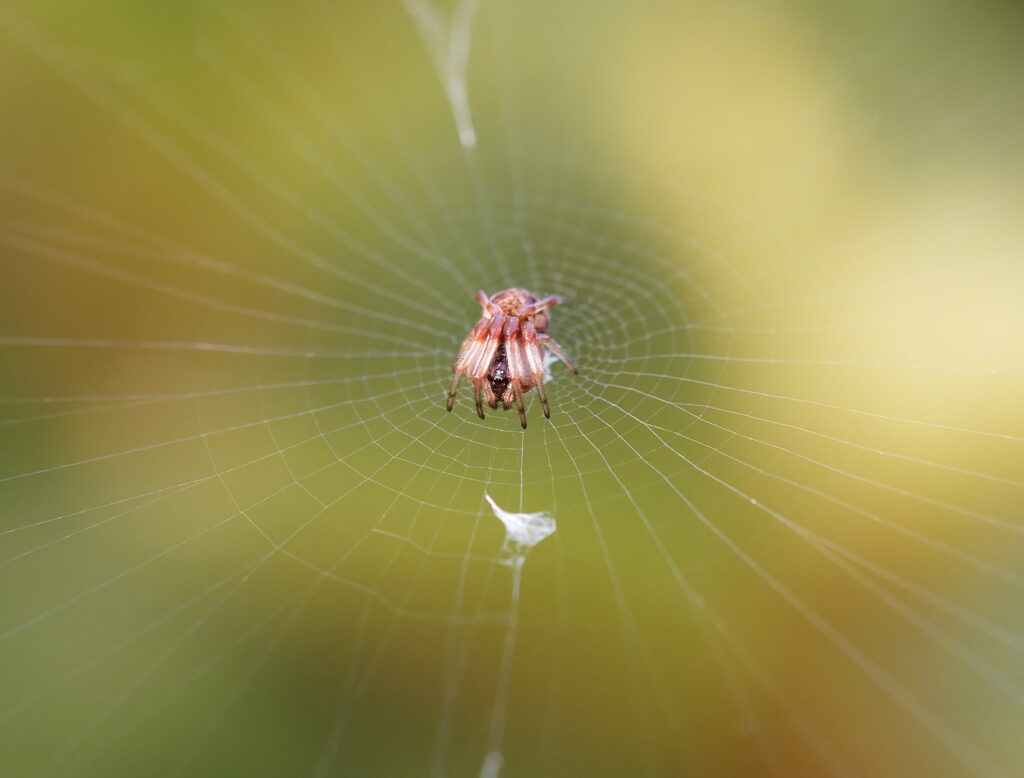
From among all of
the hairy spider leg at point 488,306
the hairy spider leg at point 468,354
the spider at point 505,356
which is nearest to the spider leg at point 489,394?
the spider at point 505,356

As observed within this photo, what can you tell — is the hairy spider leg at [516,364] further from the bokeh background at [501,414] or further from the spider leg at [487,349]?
the bokeh background at [501,414]

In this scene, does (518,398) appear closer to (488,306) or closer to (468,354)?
(468,354)

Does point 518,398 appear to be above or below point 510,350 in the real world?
below

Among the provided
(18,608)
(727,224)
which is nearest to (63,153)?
(18,608)

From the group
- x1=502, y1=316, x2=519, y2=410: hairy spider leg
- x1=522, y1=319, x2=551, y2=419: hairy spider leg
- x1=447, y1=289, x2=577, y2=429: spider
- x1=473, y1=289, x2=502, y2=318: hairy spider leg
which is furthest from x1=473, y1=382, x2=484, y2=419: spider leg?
x1=473, y1=289, x2=502, y2=318: hairy spider leg

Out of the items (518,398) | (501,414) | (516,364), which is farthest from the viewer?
(501,414)

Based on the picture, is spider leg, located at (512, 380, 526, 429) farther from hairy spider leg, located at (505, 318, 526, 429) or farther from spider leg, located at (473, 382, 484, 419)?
spider leg, located at (473, 382, 484, 419)

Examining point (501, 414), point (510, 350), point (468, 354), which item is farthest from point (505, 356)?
point (501, 414)
